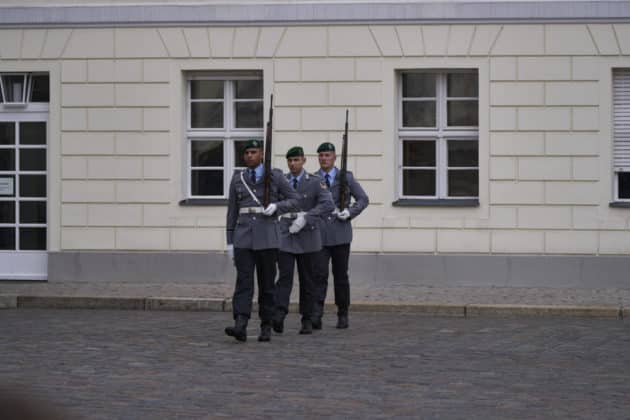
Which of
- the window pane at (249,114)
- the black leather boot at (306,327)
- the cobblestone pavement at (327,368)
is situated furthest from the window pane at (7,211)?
the black leather boot at (306,327)

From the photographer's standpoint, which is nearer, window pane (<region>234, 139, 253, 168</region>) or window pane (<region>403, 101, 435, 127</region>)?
window pane (<region>403, 101, 435, 127</region>)

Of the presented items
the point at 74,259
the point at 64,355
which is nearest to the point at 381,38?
the point at 74,259

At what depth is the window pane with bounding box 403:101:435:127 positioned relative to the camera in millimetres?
17953

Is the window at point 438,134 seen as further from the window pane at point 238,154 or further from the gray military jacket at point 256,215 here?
the gray military jacket at point 256,215

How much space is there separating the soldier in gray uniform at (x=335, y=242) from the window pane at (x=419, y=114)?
4.96 m

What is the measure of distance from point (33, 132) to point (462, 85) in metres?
6.13

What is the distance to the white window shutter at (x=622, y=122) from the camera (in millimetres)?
17266

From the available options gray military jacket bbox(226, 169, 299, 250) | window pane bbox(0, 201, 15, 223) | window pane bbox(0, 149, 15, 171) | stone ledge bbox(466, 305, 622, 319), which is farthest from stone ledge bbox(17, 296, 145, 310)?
gray military jacket bbox(226, 169, 299, 250)

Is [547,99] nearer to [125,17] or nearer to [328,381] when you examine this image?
[125,17]

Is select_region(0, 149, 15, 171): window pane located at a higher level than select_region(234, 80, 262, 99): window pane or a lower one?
lower

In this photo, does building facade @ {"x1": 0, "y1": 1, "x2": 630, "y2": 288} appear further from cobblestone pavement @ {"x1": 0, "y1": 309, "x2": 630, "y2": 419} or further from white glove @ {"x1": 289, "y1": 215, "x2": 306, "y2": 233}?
white glove @ {"x1": 289, "y1": 215, "x2": 306, "y2": 233}

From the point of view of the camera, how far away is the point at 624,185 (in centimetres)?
1741

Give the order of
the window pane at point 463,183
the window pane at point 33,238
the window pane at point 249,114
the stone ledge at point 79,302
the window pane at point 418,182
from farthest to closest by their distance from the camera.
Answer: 1. the window pane at point 33,238
2. the window pane at point 249,114
3. the window pane at point 418,182
4. the window pane at point 463,183
5. the stone ledge at point 79,302

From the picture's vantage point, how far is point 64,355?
33.6ft
